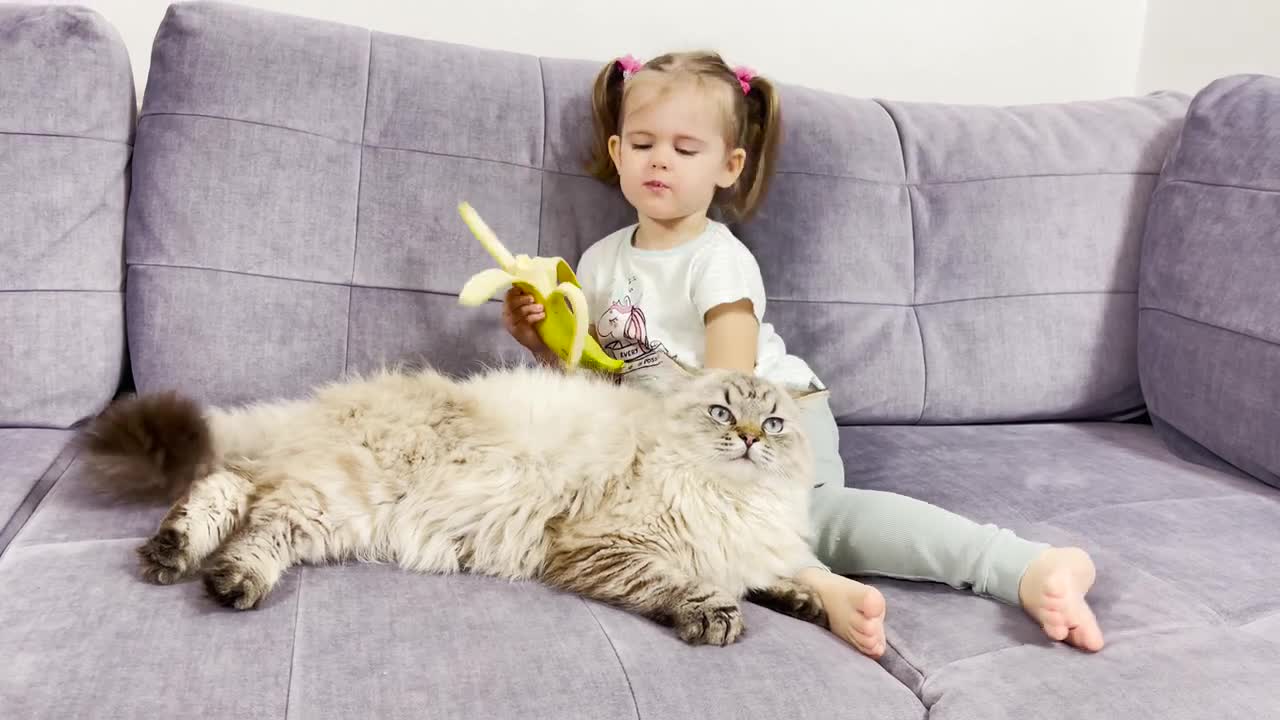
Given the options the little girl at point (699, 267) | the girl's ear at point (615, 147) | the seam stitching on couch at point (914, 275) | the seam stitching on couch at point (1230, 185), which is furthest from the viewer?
the seam stitching on couch at point (914, 275)

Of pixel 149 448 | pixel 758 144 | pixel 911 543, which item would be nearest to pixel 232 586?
pixel 149 448

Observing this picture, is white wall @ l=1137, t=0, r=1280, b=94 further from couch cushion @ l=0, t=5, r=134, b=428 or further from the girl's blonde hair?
couch cushion @ l=0, t=5, r=134, b=428

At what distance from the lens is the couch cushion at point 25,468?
4.70 ft

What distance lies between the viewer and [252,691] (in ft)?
3.34

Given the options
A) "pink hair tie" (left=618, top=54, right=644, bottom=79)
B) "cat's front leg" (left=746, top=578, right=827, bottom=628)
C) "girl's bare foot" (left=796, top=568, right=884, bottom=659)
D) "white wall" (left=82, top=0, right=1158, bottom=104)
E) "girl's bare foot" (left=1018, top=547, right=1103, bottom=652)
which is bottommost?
"cat's front leg" (left=746, top=578, right=827, bottom=628)

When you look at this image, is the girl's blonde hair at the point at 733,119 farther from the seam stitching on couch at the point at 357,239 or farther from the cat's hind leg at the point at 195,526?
the cat's hind leg at the point at 195,526

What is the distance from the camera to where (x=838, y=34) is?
8.57 ft

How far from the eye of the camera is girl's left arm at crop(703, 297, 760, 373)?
5.94 feet

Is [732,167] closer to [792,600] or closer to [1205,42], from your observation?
[792,600]

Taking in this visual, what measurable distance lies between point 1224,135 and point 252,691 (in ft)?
6.94

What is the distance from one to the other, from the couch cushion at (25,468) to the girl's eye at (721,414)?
1081 millimetres

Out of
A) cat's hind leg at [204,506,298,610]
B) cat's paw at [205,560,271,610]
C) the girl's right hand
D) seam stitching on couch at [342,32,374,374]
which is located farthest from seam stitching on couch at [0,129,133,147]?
cat's paw at [205,560,271,610]

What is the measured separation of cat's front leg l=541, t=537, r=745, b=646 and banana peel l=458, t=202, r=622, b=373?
461mm

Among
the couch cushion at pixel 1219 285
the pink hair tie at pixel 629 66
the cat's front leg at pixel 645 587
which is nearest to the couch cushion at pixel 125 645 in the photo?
the cat's front leg at pixel 645 587
